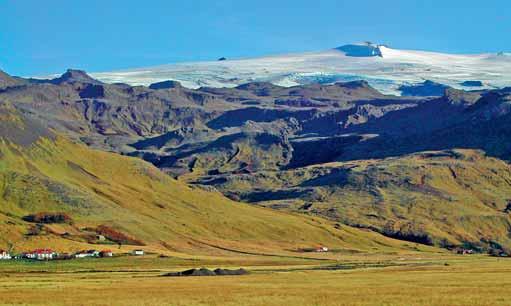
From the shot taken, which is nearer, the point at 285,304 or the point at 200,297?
the point at 285,304

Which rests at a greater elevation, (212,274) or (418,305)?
(418,305)

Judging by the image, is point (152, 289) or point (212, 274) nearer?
point (152, 289)

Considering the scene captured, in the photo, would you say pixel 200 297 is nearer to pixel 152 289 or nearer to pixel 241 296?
pixel 241 296

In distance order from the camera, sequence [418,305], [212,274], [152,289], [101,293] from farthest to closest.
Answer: [212,274]
[152,289]
[101,293]
[418,305]

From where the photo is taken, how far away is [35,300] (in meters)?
102

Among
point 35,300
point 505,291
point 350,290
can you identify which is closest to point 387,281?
point 350,290

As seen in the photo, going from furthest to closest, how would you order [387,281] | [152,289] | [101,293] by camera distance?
[387,281] < [152,289] < [101,293]

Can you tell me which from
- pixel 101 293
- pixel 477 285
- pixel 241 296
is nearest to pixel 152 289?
pixel 101 293

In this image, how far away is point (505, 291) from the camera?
10812 cm

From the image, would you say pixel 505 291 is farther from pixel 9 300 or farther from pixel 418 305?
pixel 9 300

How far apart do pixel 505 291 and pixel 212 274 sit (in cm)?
6556

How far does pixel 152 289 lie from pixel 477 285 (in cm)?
3889

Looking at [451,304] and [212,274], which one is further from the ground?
[451,304]

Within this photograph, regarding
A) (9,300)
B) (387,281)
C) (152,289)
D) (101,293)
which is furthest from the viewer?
(387,281)
